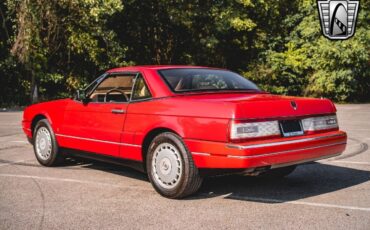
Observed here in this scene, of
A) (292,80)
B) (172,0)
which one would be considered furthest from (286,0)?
(172,0)

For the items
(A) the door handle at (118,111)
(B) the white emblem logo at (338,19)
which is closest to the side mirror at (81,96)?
(A) the door handle at (118,111)

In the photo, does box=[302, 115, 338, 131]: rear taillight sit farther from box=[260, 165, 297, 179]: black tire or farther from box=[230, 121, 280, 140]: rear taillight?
box=[260, 165, 297, 179]: black tire

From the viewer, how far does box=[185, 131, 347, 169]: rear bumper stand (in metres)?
4.64

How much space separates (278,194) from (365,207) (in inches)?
37.5

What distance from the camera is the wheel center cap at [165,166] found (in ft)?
17.0

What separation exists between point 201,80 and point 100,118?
4.47ft

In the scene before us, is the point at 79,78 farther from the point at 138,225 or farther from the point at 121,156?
the point at 138,225

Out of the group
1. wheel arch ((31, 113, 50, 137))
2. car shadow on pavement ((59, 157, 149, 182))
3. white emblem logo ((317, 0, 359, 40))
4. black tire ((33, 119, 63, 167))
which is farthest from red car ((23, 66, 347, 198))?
white emblem logo ((317, 0, 359, 40))

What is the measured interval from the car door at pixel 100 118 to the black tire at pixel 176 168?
63 cm

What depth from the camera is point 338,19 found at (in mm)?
27859

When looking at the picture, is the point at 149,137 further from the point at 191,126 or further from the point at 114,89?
the point at 114,89

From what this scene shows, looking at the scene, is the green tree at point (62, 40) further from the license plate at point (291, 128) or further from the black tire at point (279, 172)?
the license plate at point (291, 128)

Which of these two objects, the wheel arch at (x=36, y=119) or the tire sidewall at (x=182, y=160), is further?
the wheel arch at (x=36, y=119)

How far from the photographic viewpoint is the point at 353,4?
27.1 metres
